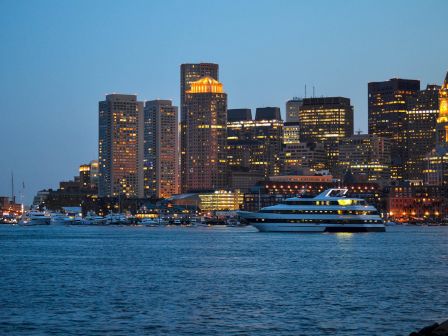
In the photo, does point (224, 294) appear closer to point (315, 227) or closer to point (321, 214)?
point (321, 214)

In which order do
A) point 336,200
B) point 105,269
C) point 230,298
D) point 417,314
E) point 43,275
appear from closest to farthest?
point 417,314, point 230,298, point 43,275, point 105,269, point 336,200

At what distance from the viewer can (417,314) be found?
58125mm

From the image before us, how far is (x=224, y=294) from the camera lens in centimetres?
6794

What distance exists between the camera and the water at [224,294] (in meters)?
54.3

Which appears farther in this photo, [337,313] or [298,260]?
[298,260]

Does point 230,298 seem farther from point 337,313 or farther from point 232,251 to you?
point 232,251

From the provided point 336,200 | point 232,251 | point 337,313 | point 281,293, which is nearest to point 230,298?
point 281,293

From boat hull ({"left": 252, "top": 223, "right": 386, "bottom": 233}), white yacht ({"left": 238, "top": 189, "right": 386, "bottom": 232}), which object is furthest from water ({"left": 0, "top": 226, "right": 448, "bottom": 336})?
boat hull ({"left": 252, "top": 223, "right": 386, "bottom": 233})

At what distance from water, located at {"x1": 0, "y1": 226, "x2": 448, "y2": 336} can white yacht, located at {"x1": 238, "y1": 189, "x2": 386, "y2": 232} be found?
177ft

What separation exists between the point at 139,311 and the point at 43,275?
26707 millimetres

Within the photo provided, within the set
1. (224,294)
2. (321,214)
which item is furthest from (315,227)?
(224,294)

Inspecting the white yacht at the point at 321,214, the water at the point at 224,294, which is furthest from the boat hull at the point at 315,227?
the water at the point at 224,294

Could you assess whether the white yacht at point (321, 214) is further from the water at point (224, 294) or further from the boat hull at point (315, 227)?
the water at point (224, 294)

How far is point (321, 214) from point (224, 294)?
101m
